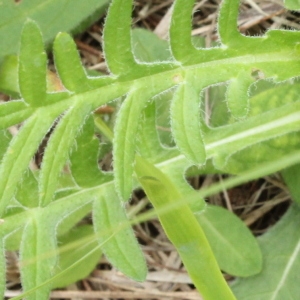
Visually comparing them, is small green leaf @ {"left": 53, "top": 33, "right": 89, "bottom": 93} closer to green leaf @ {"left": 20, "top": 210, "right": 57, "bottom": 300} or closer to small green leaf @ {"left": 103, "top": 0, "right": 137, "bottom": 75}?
small green leaf @ {"left": 103, "top": 0, "right": 137, "bottom": 75}

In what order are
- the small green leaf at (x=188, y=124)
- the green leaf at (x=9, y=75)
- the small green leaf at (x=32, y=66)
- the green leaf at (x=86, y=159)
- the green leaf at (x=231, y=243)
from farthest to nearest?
1. the green leaf at (x=9, y=75)
2. the green leaf at (x=231, y=243)
3. the green leaf at (x=86, y=159)
4. the small green leaf at (x=188, y=124)
5. the small green leaf at (x=32, y=66)

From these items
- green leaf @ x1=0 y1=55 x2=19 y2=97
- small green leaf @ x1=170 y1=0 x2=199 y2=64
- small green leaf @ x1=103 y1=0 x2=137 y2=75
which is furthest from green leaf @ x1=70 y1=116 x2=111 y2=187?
green leaf @ x1=0 y1=55 x2=19 y2=97

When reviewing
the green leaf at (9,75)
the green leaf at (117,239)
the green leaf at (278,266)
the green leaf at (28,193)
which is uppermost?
the green leaf at (9,75)

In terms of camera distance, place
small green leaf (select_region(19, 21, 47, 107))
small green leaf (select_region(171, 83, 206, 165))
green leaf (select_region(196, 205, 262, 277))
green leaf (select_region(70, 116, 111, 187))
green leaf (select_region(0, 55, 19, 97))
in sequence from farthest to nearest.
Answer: green leaf (select_region(0, 55, 19, 97)) → green leaf (select_region(196, 205, 262, 277)) → green leaf (select_region(70, 116, 111, 187)) → small green leaf (select_region(171, 83, 206, 165)) → small green leaf (select_region(19, 21, 47, 107))

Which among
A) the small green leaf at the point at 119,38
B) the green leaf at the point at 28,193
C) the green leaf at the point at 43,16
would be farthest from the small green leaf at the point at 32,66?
the green leaf at the point at 43,16

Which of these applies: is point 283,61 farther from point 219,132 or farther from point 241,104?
point 219,132

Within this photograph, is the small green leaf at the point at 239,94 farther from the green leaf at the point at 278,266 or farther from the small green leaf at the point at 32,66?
the green leaf at the point at 278,266

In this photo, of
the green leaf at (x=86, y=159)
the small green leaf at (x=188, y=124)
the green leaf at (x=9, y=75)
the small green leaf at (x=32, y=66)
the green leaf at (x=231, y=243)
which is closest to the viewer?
the small green leaf at (x=32, y=66)
